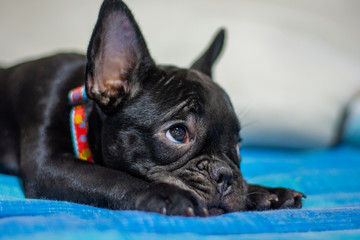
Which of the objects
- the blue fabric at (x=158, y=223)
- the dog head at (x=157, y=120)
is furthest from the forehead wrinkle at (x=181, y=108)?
the blue fabric at (x=158, y=223)

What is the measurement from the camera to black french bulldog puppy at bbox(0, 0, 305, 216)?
1714mm

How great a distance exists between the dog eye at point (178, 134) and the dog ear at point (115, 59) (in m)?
0.31

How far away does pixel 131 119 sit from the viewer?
1.89 metres

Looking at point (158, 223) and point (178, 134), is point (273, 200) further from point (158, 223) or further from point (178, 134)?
point (158, 223)

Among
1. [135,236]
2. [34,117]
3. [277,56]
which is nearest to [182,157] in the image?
[135,236]

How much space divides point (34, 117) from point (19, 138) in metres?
0.24

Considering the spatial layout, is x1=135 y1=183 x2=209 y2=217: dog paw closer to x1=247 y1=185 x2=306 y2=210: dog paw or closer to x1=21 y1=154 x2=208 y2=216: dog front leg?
x1=21 y1=154 x2=208 y2=216: dog front leg

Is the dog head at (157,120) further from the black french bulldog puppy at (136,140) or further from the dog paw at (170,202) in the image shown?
the dog paw at (170,202)

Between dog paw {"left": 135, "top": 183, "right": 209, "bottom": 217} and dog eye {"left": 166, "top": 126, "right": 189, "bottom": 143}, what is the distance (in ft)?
1.12

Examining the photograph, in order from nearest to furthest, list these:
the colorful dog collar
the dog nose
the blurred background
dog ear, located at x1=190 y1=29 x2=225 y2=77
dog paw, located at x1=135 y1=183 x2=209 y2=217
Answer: dog paw, located at x1=135 y1=183 x2=209 y2=217, the dog nose, the colorful dog collar, dog ear, located at x1=190 y1=29 x2=225 y2=77, the blurred background

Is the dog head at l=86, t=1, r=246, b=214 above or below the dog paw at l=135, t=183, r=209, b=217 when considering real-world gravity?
above

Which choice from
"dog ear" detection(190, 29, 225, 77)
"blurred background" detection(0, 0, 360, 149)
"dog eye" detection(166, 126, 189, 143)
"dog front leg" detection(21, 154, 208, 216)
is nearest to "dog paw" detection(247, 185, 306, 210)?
"dog eye" detection(166, 126, 189, 143)

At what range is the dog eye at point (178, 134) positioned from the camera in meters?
1.84

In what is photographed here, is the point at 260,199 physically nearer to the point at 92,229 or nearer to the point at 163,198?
the point at 163,198
